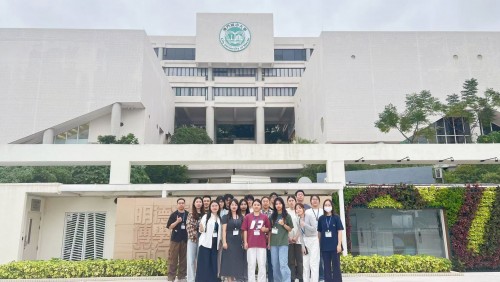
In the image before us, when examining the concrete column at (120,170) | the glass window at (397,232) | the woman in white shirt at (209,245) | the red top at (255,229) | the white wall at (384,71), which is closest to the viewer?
the red top at (255,229)

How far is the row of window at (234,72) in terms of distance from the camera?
4341cm

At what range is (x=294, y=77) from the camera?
43594 millimetres

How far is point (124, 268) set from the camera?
9.05 metres

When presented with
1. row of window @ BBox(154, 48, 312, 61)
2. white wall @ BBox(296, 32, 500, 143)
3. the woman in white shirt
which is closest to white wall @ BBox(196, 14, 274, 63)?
row of window @ BBox(154, 48, 312, 61)

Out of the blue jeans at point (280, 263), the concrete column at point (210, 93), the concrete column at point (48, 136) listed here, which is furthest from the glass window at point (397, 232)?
the concrete column at point (210, 93)

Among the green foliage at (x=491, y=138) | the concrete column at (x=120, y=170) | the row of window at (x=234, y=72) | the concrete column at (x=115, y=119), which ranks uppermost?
the row of window at (x=234, y=72)

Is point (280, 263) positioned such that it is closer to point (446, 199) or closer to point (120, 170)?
point (446, 199)

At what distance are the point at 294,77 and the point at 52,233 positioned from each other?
3560 centimetres

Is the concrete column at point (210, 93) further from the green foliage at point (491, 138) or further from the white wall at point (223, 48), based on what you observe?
the green foliage at point (491, 138)

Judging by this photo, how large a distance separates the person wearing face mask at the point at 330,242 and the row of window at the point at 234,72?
38378 mm

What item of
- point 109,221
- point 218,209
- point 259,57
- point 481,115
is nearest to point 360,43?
point 481,115

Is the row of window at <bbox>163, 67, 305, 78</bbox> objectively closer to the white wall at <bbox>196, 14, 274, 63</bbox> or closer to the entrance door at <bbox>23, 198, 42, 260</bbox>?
the white wall at <bbox>196, 14, 274, 63</bbox>

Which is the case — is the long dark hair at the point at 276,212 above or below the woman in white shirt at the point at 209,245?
above

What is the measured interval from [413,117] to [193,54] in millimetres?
26881
